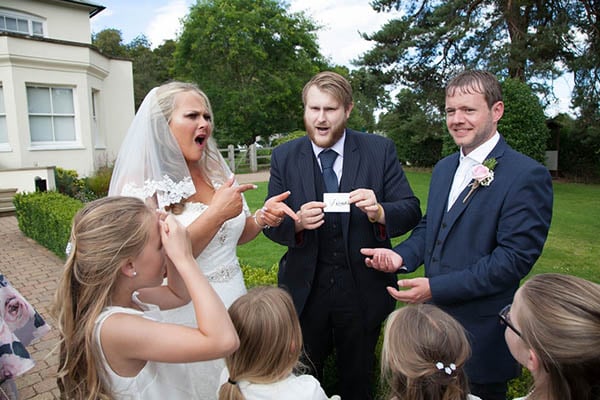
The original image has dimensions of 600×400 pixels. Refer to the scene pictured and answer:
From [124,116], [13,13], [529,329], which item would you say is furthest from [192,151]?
[13,13]

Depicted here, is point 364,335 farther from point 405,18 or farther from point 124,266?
point 405,18

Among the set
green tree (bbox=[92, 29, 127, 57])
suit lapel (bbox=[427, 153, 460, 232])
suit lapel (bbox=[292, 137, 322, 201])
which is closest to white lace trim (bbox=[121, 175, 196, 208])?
suit lapel (bbox=[292, 137, 322, 201])

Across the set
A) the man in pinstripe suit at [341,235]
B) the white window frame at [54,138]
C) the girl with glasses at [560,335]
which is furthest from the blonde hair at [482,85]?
the white window frame at [54,138]

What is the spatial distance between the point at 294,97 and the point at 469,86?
26833 mm

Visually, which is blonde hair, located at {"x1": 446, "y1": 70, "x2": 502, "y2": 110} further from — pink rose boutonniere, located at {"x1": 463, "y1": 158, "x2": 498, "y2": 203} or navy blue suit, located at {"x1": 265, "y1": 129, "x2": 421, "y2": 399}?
navy blue suit, located at {"x1": 265, "y1": 129, "x2": 421, "y2": 399}

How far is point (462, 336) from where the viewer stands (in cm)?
172

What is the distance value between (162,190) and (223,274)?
68 cm

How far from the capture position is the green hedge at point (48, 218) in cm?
753

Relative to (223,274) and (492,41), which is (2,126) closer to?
(223,274)

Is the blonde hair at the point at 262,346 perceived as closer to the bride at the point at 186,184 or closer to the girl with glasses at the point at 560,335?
the bride at the point at 186,184

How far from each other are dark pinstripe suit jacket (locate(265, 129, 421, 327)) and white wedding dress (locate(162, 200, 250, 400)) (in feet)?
0.95

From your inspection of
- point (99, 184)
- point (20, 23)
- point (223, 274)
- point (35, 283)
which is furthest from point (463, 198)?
point (20, 23)

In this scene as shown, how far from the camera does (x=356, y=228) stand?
282 cm

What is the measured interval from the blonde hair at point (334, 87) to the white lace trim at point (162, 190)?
102cm
